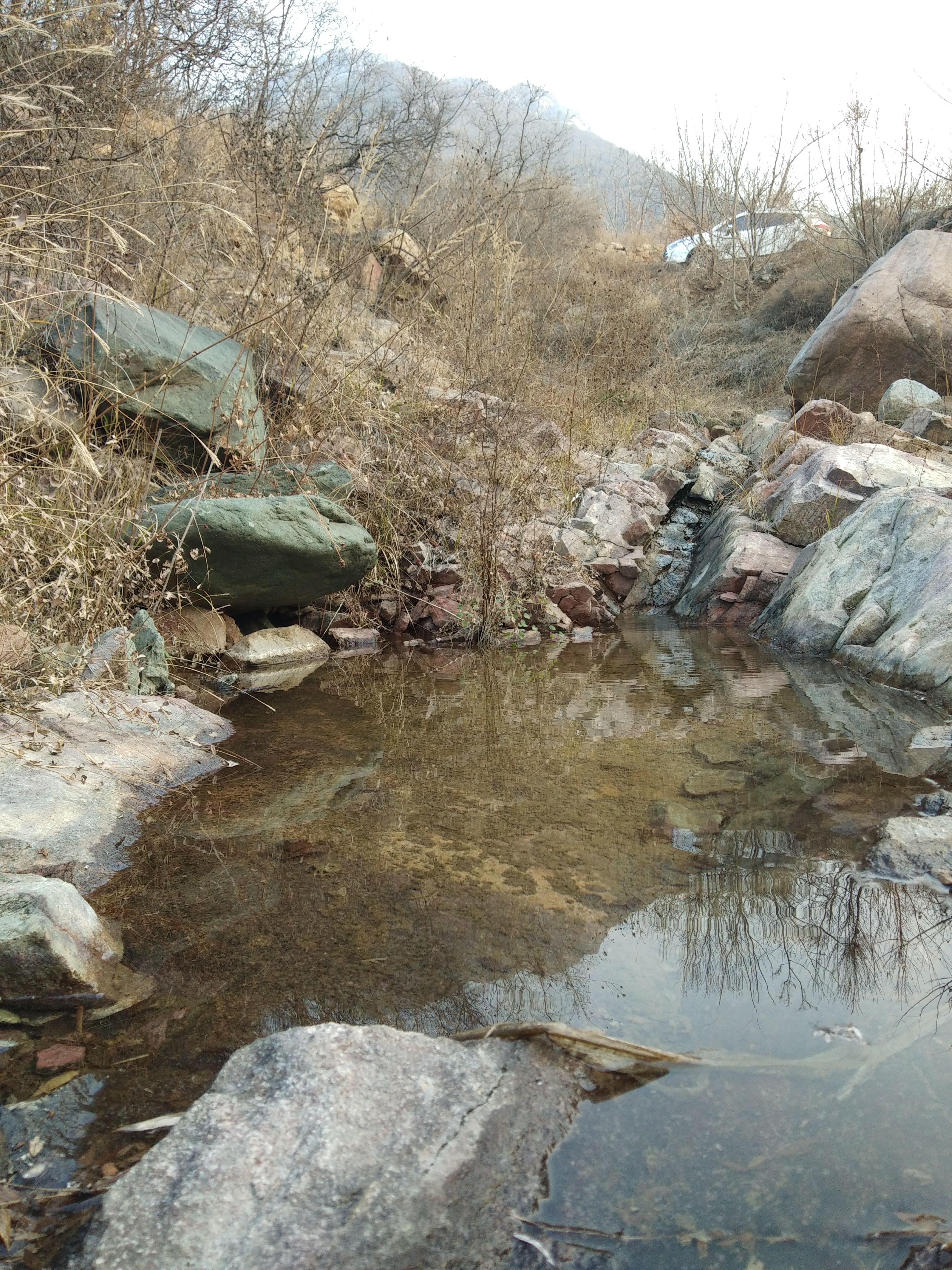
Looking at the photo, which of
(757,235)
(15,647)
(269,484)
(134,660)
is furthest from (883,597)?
(757,235)

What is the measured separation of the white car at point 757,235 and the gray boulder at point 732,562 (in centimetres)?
885

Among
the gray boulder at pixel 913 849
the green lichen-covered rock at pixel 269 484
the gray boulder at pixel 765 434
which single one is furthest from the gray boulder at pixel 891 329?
the gray boulder at pixel 913 849

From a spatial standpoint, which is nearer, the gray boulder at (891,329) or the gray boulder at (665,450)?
the gray boulder at (891,329)

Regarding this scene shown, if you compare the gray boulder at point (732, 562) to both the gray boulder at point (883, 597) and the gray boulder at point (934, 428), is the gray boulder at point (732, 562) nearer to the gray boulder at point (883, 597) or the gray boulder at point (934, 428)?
the gray boulder at point (883, 597)

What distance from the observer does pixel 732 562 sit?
23.6ft

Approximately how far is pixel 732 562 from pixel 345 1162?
252 inches

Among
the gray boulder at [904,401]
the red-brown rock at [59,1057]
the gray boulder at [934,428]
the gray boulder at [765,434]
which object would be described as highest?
the gray boulder at [904,401]

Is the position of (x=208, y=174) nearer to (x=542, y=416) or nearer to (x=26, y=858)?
(x=542, y=416)

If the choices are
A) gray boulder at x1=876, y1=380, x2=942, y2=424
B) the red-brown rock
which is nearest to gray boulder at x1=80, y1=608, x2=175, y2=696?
the red-brown rock

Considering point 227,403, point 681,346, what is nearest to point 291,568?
point 227,403

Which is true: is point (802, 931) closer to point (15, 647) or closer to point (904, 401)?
point (15, 647)

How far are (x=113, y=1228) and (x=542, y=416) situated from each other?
7195mm

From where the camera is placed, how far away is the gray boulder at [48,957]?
1.83m

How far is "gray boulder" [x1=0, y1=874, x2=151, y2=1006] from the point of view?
1.83 metres
